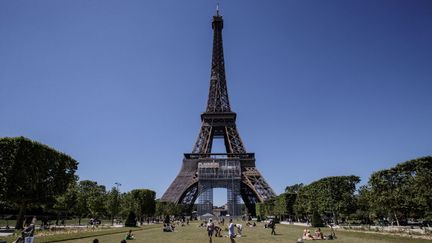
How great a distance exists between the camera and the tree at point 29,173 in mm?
29094

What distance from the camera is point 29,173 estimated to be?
31188 millimetres

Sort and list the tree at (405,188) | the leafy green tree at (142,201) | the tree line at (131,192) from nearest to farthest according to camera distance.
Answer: the tree at (405,188)
the tree line at (131,192)
the leafy green tree at (142,201)

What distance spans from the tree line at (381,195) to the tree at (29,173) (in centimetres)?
Result: 3037

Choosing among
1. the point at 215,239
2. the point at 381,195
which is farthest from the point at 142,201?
the point at 381,195

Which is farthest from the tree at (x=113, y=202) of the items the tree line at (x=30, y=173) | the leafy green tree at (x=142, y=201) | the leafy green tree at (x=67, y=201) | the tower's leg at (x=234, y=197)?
the tower's leg at (x=234, y=197)

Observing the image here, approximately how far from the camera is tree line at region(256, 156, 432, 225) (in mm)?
30250

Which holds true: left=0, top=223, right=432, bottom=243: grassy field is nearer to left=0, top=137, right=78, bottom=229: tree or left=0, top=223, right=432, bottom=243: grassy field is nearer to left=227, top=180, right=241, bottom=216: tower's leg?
left=0, top=137, right=78, bottom=229: tree

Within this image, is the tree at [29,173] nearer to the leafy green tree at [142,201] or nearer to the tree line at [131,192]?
the tree line at [131,192]

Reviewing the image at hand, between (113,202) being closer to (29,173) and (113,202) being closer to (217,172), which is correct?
(29,173)

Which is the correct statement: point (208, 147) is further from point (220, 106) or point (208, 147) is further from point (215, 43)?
point (215, 43)

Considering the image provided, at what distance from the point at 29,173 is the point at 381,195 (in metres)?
36.9

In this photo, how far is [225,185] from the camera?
259ft

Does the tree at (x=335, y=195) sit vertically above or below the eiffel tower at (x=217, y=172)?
below

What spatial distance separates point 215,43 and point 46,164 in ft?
212
